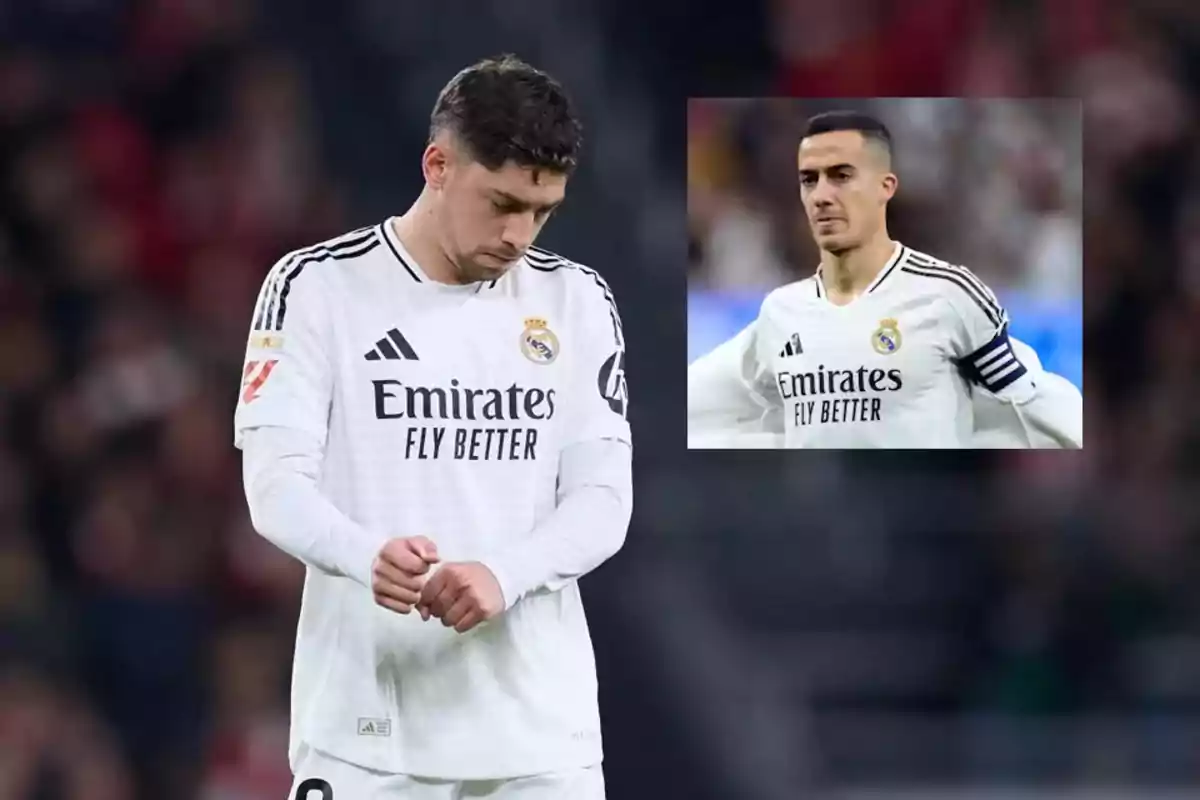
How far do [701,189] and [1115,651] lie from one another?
4.28ft

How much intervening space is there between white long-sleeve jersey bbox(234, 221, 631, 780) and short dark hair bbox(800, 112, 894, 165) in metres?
1.36

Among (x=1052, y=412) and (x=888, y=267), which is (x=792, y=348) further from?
(x=1052, y=412)

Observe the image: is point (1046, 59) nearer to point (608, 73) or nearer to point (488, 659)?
point (608, 73)

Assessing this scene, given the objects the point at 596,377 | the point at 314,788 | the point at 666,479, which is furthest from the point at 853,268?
the point at 314,788

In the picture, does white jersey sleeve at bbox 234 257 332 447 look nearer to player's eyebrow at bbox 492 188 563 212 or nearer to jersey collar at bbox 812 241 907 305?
player's eyebrow at bbox 492 188 563 212

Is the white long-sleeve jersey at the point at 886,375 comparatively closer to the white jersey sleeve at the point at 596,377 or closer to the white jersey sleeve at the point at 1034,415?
the white jersey sleeve at the point at 1034,415

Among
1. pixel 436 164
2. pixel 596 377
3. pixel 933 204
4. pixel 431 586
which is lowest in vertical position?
pixel 431 586

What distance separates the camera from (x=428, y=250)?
1993 mm

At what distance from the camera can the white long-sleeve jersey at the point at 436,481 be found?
6.22ft

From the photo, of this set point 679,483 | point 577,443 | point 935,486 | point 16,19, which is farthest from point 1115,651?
point 16,19

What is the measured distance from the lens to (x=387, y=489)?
192cm

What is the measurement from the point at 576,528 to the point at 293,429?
1.09 ft

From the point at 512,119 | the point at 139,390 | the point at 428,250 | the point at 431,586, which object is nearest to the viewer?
the point at 431,586

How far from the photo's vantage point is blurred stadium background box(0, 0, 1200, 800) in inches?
133
